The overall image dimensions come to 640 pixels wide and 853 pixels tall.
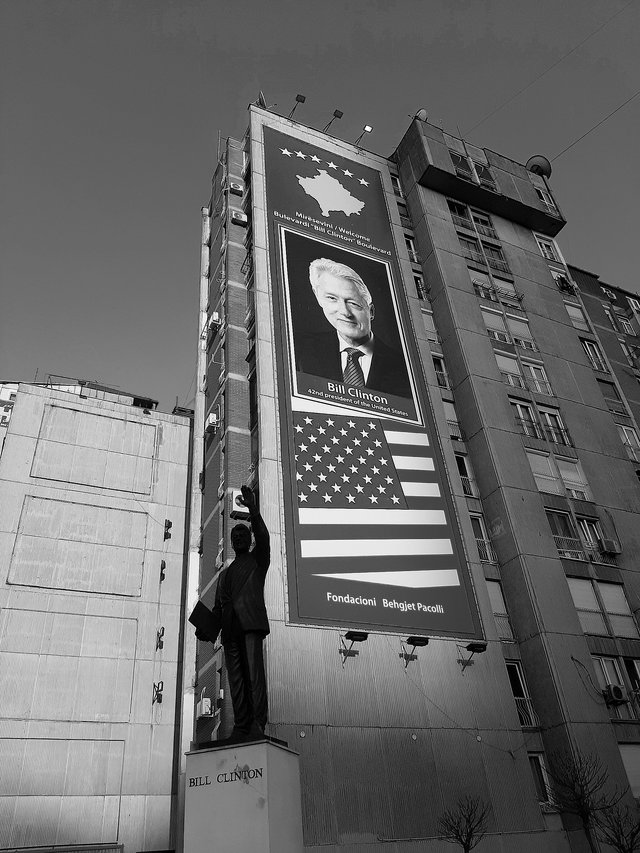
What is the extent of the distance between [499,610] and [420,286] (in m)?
20.0

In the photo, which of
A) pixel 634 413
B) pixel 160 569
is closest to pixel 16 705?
pixel 160 569

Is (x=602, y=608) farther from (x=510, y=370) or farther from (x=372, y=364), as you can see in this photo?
(x=372, y=364)

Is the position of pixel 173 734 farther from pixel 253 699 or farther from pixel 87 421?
pixel 253 699

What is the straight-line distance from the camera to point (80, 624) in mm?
30703

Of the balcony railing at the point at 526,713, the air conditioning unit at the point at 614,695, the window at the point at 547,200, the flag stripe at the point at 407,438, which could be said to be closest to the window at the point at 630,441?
the flag stripe at the point at 407,438

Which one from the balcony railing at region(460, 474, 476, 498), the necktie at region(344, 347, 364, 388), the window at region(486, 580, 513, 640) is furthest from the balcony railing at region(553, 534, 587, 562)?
the necktie at region(344, 347, 364, 388)

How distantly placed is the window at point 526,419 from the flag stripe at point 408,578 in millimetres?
9842

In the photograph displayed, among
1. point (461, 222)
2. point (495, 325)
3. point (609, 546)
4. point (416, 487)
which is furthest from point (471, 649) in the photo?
point (461, 222)

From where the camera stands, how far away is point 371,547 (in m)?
26.8

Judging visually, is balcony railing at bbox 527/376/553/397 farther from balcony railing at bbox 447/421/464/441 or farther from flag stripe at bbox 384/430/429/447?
flag stripe at bbox 384/430/429/447

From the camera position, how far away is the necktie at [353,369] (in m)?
32.3

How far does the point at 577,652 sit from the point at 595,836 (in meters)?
6.36

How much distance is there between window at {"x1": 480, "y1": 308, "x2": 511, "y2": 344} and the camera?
3838cm

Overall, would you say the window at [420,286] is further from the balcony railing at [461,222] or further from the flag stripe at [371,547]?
the flag stripe at [371,547]
